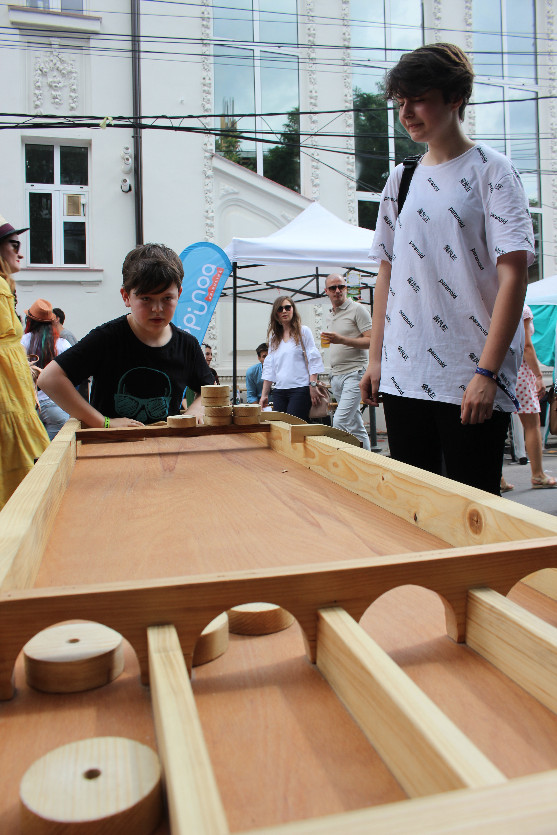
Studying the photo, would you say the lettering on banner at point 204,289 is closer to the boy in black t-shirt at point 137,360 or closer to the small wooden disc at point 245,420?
the boy in black t-shirt at point 137,360

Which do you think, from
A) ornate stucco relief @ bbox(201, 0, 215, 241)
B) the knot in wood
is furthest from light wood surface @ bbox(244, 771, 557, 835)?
ornate stucco relief @ bbox(201, 0, 215, 241)

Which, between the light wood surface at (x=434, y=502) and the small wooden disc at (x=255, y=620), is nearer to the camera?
the small wooden disc at (x=255, y=620)

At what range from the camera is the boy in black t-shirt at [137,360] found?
8.54ft

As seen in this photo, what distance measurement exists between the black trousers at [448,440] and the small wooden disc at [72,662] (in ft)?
A: 4.38

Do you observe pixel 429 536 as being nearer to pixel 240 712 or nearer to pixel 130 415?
pixel 240 712

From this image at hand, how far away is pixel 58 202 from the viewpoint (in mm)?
10750

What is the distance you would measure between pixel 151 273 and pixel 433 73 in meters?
1.25

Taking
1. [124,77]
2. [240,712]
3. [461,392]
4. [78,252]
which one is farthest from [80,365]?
[124,77]

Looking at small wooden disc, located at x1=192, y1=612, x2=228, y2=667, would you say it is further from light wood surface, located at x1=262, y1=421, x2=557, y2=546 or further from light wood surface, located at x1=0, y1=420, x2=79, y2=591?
light wood surface, located at x1=262, y1=421, x2=557, y2=546

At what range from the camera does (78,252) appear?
35.5 feet

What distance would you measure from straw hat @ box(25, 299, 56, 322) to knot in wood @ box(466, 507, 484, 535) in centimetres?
481

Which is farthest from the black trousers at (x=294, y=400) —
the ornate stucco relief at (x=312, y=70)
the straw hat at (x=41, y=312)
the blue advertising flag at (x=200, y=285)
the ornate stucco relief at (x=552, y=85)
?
the ornate stucco relief at (x=552, y=85)

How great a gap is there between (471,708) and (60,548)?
0.76 meters

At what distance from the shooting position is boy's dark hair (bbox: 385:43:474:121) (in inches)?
71.3
